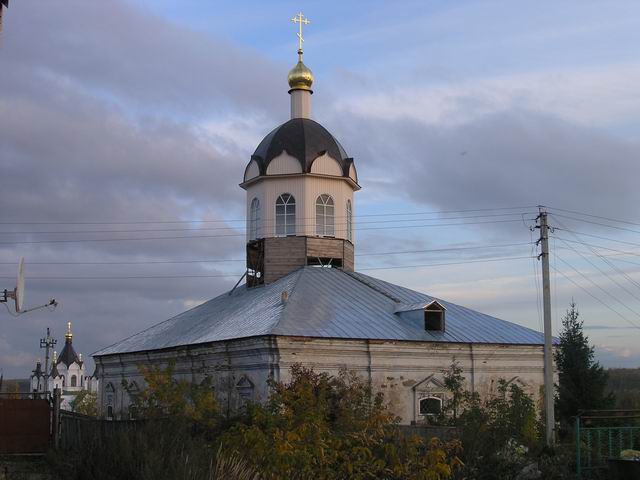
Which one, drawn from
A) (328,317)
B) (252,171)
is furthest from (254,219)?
(328,317)

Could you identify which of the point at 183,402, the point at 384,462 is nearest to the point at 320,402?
the point at 384,462

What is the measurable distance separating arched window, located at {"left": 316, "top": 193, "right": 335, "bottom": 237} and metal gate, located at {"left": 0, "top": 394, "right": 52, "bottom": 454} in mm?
14838

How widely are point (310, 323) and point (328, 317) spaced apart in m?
1.03

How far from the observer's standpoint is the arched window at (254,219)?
35.4 meters

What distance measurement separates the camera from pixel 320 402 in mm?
19500

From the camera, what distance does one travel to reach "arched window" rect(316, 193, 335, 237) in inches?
1347

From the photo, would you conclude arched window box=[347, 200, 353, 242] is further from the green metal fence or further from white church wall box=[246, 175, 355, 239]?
the green metal fence

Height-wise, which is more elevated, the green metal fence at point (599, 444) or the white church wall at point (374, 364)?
the white church wall at point (374, 364)

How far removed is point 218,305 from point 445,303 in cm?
844

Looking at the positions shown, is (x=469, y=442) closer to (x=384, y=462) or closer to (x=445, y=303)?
(x=384, y=462)

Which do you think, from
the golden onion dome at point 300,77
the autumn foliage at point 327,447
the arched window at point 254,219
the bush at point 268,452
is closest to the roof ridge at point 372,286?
the arched window at point 254,219

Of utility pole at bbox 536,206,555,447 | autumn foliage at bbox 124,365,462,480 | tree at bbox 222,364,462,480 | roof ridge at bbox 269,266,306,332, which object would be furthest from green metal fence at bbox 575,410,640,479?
roof ridge at bbox 269,266,306,332

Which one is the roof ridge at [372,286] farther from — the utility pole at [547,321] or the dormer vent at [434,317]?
the utility pole at [547,321]

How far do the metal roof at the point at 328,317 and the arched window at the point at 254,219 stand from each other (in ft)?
7.43
